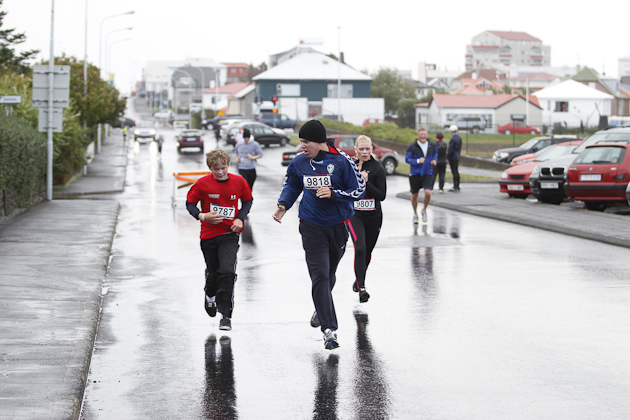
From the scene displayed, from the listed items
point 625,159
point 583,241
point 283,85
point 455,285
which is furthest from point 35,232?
point 283,85

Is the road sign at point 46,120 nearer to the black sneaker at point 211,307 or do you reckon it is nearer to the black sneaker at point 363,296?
the black sneaker at point 363,296

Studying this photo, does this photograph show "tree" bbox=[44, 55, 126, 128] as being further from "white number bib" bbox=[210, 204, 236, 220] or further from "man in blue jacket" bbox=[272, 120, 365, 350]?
"man in blue jacket" bbox=[272, 120, 365, 350]

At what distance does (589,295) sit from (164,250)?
6.90 m

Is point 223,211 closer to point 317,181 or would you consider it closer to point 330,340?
point 317,181

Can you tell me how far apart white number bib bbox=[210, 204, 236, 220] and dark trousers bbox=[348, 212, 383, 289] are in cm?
165

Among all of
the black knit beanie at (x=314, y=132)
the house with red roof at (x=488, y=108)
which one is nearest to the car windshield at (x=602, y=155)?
the black knit beanie at (x=314, y=132)

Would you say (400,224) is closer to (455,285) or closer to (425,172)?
(425,172)

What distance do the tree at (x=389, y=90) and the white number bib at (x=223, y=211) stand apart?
109567 mm

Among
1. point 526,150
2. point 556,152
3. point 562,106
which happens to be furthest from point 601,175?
point 562,106

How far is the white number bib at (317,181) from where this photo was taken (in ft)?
24.3

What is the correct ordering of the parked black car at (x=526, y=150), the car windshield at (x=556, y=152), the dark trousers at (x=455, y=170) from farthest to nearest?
the parked black car at (x=526, y=150) < the car windshield at (x=556, y=152) < the dark trousers at (x=455, y=170)

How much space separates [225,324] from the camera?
26.6ft

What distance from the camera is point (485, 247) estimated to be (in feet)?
46.0

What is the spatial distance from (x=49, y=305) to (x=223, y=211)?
2212 mm
